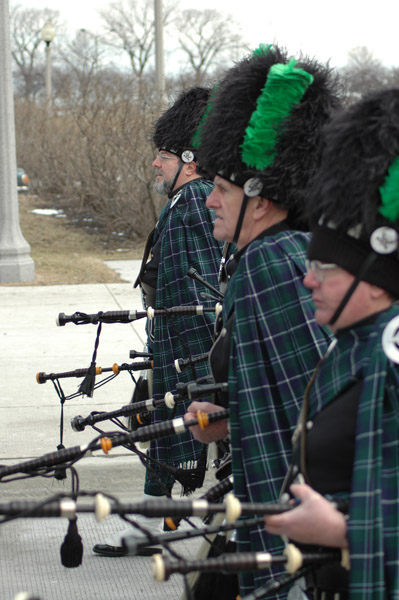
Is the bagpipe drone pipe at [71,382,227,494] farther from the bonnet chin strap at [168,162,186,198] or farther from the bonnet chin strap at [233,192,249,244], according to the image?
the bonnet chin strap at [168,162,186,198]

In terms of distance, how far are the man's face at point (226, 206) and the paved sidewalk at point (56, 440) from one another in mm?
1313

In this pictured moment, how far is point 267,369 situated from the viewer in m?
2.58

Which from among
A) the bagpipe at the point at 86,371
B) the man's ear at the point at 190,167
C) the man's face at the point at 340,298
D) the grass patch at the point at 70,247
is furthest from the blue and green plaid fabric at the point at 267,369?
the grass patch at the point at 70,247

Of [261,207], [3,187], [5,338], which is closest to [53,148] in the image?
[3,187]

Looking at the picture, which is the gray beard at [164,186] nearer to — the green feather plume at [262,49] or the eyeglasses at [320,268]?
the green feather plume at [262,49]

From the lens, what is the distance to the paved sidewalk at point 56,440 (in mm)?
4180

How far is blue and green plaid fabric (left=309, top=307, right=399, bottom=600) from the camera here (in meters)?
1.88

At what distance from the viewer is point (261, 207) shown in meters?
2.94

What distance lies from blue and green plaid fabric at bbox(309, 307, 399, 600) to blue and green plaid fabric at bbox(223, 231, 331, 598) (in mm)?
582

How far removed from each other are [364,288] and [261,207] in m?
0.95

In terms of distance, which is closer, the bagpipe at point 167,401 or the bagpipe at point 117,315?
the bagpipe at point 167,401

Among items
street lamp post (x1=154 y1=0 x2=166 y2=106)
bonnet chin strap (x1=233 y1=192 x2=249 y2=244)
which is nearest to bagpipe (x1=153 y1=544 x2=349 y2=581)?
bonnet chin strap (x1=233 y1=192 x2=249 y2=244)

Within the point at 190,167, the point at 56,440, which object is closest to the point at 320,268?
the point at 190,167

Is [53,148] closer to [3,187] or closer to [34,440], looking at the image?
[3,187]
